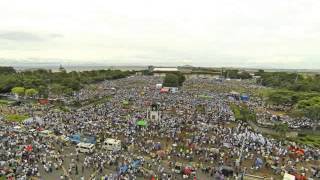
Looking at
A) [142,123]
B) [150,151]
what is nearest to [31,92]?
[142,123]

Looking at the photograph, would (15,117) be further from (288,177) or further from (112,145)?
(288,177)

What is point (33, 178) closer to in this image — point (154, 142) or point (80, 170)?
point (80, 170)

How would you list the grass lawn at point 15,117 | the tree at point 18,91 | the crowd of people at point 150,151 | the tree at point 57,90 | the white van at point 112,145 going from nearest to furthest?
the crowd of people at point 150,151
the white van at point 112,145
the grass lawn at point 15,117
the tree at point 18,91
the tree at point 57,90

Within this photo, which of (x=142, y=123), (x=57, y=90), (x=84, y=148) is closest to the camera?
(x=84, y=148)

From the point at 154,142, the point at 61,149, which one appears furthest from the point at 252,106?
the point at 61,149

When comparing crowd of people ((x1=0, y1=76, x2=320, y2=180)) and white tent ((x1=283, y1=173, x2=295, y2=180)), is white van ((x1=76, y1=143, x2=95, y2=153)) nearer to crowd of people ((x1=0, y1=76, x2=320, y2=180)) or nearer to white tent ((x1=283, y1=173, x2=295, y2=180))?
crowd of people ((x1=0, y1=76, x2=320, y2=180))

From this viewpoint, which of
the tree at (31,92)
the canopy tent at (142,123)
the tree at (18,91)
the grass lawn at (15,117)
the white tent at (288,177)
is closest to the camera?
the white tent at (288,177)

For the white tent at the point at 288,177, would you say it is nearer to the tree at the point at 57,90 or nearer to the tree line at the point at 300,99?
the tree line at the point at 300,99

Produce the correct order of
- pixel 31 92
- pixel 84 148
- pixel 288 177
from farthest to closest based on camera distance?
pixel 31 92 → pixel 84 148 → pixel 288 177

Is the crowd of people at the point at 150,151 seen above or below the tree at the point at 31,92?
below

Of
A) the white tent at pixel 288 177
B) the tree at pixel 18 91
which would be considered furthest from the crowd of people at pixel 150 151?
the tree at pixel 18 91
